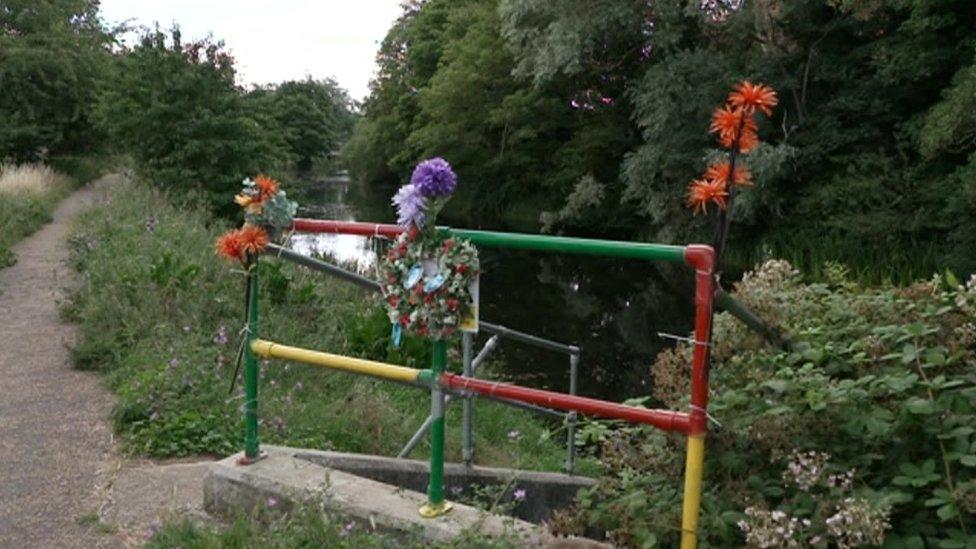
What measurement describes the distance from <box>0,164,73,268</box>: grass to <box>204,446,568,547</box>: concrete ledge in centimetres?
983

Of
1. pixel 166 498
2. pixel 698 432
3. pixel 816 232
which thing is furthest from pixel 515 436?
pixel 816 232

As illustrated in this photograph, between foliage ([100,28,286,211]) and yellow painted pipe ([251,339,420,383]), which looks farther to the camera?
foliage ([100,28,286,211])

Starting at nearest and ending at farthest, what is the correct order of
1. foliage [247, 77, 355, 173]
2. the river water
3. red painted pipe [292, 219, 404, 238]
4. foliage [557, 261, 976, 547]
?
foliage [557, 261, 976, 547], red painted pipe [292, 219, 404, 238], the river water, foliage [247, 77, 355, 173]

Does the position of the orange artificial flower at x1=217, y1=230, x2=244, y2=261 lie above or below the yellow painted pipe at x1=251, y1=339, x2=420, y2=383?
above

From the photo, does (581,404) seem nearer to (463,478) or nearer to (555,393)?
(555,393)

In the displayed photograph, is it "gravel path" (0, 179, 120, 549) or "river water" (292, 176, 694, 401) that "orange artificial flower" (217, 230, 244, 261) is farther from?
"river water" (292, 176, 694, 401)

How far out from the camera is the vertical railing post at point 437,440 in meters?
3.37

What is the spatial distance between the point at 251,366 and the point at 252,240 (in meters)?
0.53

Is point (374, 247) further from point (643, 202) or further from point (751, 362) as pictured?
point (643, 202)

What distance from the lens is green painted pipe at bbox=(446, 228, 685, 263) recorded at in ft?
8.93

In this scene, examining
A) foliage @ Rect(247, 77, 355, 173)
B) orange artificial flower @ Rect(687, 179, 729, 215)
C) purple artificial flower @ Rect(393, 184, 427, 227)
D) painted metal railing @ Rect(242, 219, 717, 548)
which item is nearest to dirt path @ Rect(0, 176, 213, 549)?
painted metal railing @ Rect(242, 219, 717, 548)

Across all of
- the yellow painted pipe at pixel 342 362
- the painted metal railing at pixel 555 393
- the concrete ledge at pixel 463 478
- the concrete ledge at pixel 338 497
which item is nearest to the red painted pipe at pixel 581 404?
the painted metal railing at pixel 555 393

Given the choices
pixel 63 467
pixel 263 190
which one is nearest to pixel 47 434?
pixel 63 467

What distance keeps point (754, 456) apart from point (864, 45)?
68.9ft
